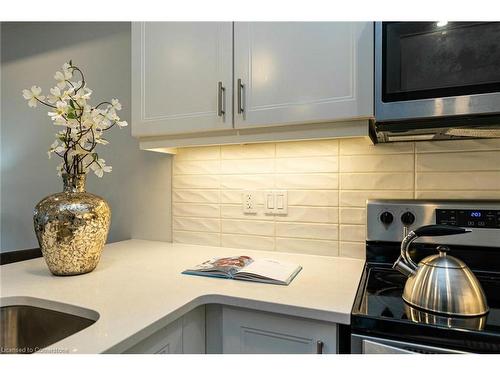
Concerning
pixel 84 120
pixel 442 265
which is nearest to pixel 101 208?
pixel 84 120

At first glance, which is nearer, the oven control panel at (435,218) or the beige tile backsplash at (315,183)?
the oven control panel at (435,218)

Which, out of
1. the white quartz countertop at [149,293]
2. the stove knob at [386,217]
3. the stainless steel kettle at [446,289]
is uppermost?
the stove knob at [386,217]

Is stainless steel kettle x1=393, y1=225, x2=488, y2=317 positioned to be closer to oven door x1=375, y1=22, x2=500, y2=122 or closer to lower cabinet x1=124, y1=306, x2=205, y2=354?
oven door x1=375, y1=22, x2=500, y2=122

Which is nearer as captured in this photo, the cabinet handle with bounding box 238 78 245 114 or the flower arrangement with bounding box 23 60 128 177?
the flower arrangement with bounding box 23 60 128 177

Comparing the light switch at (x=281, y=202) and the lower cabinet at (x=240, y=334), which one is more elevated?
the light switch at (x=281, y=202)

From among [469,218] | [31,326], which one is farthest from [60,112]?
[469,218]

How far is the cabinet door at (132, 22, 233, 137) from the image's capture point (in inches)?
44.4

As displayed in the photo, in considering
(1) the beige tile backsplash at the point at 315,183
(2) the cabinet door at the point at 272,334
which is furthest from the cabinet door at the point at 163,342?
(1) the beige tile backsplash at the point at 315,183

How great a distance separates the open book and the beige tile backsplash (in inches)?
11.2

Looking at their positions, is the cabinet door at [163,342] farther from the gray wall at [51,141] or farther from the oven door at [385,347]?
the gray wall at [51,141]

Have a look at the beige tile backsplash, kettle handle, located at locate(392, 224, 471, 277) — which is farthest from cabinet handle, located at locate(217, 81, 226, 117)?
kettle handle, located at locate(392, 224, 471, 277)

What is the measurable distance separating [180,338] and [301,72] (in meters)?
0.89

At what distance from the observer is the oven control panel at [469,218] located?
3.22ft

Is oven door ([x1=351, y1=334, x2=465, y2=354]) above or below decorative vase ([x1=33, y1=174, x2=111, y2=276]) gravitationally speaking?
below
